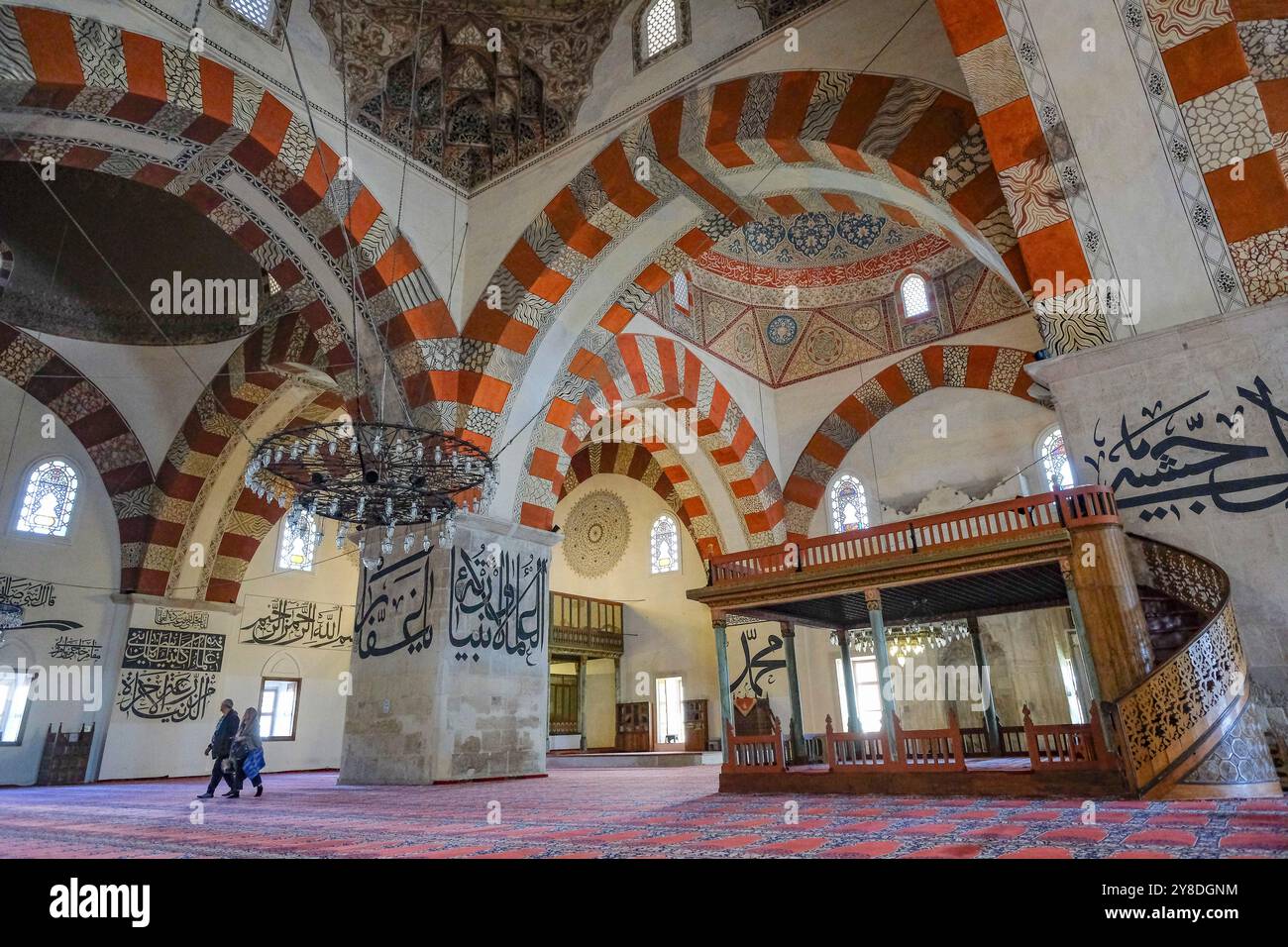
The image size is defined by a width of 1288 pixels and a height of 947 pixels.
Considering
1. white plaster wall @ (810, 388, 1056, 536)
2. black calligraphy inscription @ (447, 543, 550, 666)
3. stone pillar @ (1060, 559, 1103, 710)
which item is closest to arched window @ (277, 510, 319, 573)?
black calligraphy inscription @ (447, 543, 550, 666)

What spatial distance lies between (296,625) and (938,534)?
9.98 meters

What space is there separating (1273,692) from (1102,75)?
3717mm

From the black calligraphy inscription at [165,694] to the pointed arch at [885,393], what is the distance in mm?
8284

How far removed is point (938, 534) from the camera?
5098mm

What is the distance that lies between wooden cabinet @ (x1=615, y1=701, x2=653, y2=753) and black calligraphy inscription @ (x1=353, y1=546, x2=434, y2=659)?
6.87m

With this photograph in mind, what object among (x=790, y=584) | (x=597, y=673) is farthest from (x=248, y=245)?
(x=597, y=673)

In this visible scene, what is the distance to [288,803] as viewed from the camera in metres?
4.94

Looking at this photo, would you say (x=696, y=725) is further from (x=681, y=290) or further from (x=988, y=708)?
(x=681, y=290)

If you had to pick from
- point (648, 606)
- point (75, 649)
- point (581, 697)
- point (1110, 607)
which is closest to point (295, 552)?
point (75, 649)

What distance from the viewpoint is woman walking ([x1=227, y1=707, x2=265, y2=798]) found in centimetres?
586

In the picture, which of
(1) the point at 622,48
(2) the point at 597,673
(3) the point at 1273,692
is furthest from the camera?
(2) the point at 597,673

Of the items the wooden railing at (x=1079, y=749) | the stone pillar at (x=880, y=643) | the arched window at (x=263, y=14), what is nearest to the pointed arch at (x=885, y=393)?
the stone pillar at (x=880, y=643)
